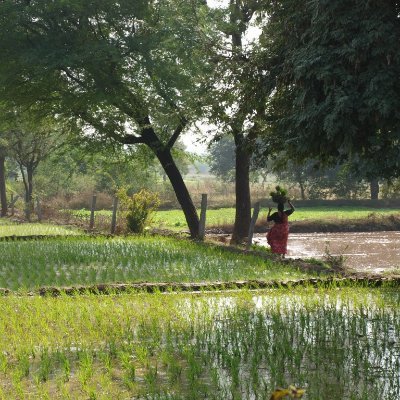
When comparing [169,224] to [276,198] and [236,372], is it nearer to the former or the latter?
[276,198]

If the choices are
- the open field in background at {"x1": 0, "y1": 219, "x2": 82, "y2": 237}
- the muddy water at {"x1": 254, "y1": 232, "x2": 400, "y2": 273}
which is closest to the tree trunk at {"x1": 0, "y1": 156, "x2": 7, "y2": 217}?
the open field in background at {"x1": 0, "y1": 219, "x2": 82, "y2": 237}

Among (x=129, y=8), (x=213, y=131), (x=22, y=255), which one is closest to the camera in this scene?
(x=22, y=255)

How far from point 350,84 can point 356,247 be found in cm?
1825

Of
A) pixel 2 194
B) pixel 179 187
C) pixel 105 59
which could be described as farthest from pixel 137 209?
pixel 2 194

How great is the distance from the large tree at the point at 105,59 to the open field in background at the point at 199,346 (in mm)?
9826

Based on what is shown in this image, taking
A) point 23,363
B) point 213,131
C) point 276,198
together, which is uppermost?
point 213,131

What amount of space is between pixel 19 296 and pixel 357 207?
4034 centimetres

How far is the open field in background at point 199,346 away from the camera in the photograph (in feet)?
17.6

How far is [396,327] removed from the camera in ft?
24.3

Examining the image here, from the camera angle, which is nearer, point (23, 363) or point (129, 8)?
point (23, 363)

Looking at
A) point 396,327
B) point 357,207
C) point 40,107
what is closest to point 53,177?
point 357,207

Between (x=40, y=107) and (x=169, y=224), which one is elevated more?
(x=40, y=107)

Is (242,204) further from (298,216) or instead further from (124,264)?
(298,216)

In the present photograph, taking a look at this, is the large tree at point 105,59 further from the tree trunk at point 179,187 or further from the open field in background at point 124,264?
the open field in background at point 124,264
